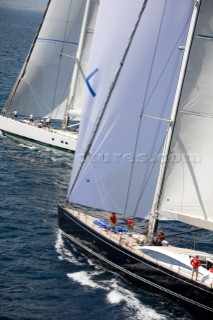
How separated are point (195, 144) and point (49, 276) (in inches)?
449

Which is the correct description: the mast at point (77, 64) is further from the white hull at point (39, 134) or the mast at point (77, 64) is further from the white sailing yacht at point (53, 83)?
the white hull at point (39, 134)

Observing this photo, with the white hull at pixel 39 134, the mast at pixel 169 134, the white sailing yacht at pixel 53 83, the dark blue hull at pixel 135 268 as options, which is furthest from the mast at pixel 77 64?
the mast at pixel 169 134

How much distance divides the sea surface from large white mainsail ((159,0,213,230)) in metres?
5.25

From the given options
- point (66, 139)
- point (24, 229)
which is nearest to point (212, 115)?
point (24, 229)

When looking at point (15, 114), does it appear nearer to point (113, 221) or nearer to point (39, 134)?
point (39, 134)

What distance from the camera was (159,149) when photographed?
159 ft

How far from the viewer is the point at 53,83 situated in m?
81.5

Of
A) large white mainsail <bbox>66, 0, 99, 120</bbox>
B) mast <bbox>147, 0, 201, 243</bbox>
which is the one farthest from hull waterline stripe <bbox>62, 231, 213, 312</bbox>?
large white mainsail <bbox>66, 0, 99, 120</bbox>

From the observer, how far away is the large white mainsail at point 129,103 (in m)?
47.1

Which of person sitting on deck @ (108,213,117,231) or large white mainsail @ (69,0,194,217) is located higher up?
large white mainsail @ (69,0,194,217)

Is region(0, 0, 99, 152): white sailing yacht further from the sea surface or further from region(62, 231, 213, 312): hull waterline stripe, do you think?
region(62, 231, 213, 312): hull waterline stripe

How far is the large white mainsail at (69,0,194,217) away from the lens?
47.1 metres

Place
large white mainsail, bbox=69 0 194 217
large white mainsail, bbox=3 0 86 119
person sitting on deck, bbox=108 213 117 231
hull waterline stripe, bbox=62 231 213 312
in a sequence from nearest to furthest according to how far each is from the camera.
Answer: hull waterline stripe, bbox=62 231 213 312 → large white mainsail, bbox=69 0 194 217 → person sitting on deck, bbox=108 213 117 231 → large white mainsail, bbox=3 0 86 119

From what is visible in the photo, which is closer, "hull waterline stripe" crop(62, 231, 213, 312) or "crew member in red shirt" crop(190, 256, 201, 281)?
"crew member in red shirt" crop(190, 256, 201, 281)
